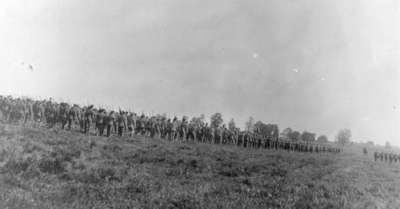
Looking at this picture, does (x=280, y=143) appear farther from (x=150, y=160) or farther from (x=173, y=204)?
(x=173, y=204)

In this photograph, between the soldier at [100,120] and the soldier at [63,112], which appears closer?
the soldier at [100,120]

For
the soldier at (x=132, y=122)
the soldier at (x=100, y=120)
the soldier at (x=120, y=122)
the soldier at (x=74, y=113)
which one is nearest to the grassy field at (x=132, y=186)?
the soldier at (x=100, y=120)

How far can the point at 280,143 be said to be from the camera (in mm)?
57375

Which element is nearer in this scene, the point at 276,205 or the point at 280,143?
the point at 276,205

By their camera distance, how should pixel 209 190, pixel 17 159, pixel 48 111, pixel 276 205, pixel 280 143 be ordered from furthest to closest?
pixel 280 143
pixel 48 111
pixel 17 159
pixel 209 190
pixel 276 205

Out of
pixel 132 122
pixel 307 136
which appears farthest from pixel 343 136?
pixel 132 122

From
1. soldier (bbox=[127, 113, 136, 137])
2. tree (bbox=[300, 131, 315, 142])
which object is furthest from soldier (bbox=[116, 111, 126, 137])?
tree (bbox=[300, 131, 315, 142])

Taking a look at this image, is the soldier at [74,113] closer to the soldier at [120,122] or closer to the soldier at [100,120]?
the soldier at [100,120]

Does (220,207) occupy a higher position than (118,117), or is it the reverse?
(118,117)

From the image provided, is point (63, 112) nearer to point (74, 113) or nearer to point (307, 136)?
point (74, 113)

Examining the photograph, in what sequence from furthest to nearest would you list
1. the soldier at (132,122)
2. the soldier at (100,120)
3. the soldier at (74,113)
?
the soldier at (132,122), the soldier at (74,113), the soldier at (100,120)

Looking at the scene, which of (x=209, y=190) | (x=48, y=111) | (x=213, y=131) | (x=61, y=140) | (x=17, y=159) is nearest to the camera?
(x=209, y=190)

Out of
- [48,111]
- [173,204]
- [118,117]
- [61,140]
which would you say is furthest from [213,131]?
[173,204]

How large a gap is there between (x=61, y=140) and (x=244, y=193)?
10389mm
